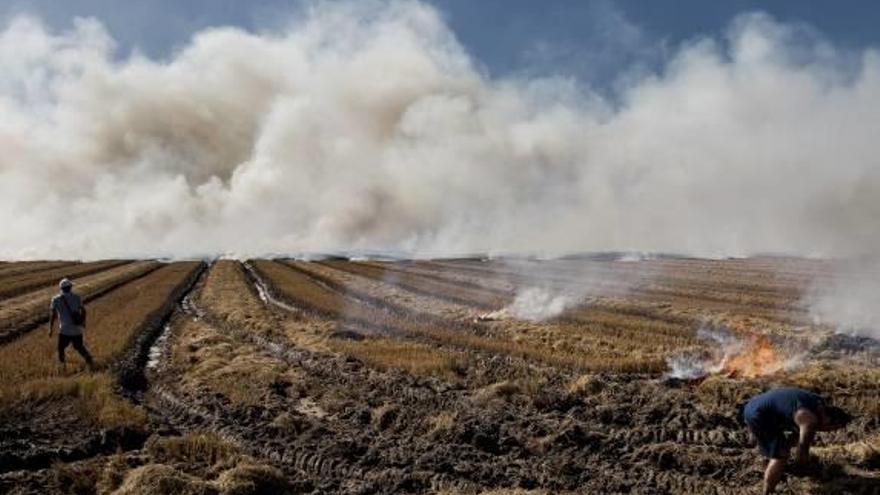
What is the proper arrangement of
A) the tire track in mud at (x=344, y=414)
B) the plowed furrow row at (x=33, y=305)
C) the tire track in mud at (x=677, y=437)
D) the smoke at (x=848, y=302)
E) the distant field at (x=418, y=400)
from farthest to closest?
the plowed furrow row at (x=33, y=305), the smoke at (x=848, y=302), the tire track in mud at (x=677, y=437), the tire track in mud at (x=344, y=414), the distant field at (x=418, y=400)

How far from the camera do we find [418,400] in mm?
14008

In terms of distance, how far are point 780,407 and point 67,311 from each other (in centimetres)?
1483

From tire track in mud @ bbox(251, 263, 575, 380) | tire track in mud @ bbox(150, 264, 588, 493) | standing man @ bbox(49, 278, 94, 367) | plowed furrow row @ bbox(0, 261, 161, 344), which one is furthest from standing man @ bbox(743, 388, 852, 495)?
plowed furrow row @ bbox(0, 261, 161, 344)

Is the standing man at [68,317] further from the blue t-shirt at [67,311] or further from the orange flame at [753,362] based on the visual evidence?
the orange flame at [753,362]

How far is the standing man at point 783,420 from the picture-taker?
8664mm

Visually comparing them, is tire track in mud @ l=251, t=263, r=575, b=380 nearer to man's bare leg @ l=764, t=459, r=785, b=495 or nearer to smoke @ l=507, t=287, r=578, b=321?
smoke @ l=507, t=287, r=578, b=321

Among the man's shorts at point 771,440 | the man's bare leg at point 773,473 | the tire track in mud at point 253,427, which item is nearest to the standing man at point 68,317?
the tire track in mud at point 253,427

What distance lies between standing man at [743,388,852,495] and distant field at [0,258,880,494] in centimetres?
61

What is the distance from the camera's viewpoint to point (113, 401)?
44.0 feet

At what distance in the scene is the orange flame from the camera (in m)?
15.7

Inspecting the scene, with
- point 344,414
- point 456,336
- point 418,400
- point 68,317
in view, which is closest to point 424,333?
point 456,336

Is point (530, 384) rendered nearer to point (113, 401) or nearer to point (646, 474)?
point (646, 474)

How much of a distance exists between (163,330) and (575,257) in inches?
2085

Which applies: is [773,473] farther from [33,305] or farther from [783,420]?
[33,305]
